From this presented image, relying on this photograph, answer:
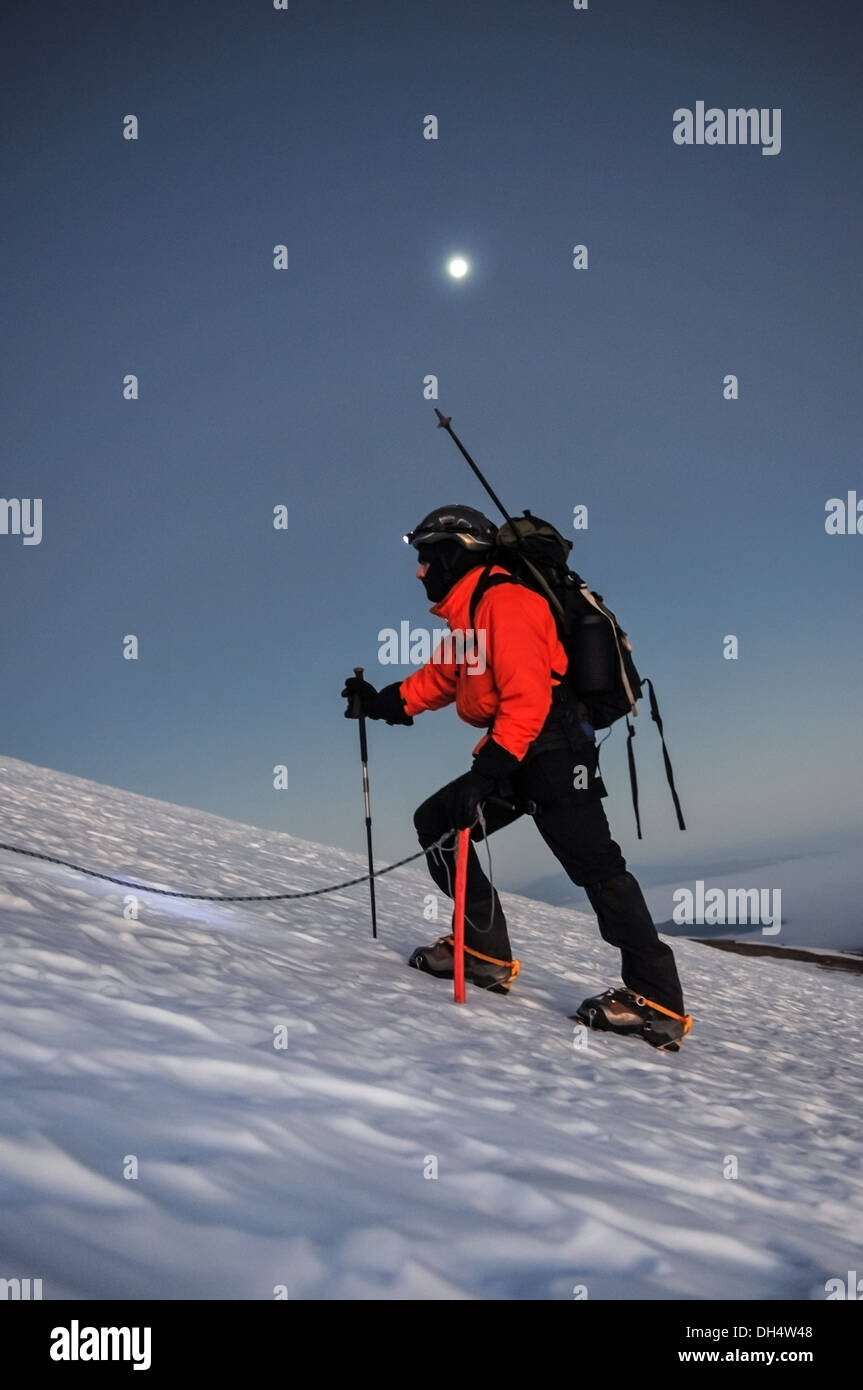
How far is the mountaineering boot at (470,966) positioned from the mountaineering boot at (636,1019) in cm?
62

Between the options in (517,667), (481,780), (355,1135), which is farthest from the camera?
(481,780)

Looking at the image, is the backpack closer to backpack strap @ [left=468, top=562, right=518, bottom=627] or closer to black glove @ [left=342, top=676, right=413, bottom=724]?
backpack strap @ [left=468, top=562, right=518, bottom=627]

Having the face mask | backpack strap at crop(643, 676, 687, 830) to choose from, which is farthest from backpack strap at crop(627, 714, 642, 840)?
the face mask

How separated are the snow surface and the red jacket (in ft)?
5.32

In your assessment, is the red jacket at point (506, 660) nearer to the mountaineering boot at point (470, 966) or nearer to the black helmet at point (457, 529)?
the black helmet at point (457, 529)

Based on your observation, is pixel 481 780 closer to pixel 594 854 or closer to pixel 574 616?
pixel 594 854

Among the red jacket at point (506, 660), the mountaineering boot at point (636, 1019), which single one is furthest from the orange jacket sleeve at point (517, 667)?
the mountaineering boot at point (636, 1019)

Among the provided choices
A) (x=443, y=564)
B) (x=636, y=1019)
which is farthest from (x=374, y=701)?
(x=636, y=1019)

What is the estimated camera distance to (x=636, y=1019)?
4.92m

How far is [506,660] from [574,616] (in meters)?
0.63

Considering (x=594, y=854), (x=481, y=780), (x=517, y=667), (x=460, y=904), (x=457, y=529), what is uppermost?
(x=457, y=529)

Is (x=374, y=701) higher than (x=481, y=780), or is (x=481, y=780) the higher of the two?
(x=374, y=701)

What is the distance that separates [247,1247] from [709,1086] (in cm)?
323

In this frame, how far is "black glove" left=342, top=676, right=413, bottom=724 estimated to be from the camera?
5691 mm
